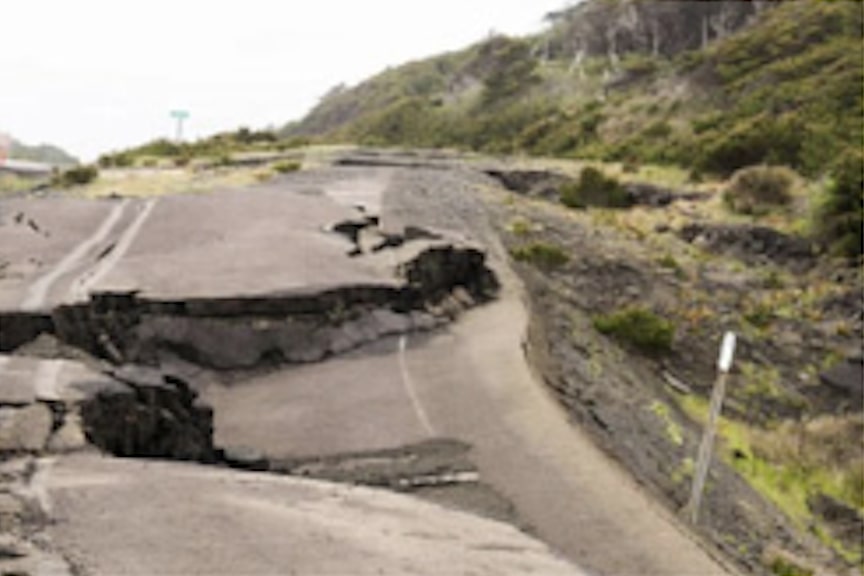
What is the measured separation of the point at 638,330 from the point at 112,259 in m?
9.06

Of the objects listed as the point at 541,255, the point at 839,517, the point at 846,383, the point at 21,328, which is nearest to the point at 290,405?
the point at 21,328

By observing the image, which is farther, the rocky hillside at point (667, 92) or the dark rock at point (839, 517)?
the rocky hillside at point (667, 92)

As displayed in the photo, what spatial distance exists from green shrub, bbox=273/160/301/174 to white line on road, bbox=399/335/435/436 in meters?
17.4

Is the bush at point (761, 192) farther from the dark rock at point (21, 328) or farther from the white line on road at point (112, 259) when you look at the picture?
the dark rock at point (21, 328)

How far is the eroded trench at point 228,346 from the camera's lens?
936cm

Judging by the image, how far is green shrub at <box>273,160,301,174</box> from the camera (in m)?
31.1

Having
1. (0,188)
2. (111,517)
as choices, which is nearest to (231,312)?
(111,517)

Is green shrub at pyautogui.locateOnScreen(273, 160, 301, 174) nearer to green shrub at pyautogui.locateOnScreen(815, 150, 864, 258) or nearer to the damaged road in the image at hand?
the damaged road

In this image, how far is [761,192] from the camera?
101ft

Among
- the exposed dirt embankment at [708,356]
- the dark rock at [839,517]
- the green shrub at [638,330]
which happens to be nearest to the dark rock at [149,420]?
the exposed dirt embankment at [708,356]

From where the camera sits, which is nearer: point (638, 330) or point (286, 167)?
point (638, 330)

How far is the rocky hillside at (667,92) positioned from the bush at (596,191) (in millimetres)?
4778

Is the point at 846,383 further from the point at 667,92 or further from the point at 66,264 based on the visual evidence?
the point at 667,92

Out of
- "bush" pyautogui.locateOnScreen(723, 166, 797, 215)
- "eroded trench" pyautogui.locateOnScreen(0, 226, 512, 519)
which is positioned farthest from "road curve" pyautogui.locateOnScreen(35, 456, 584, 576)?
"bush" pyautogui.locateOnScreen(723, 166, 797, 215)
